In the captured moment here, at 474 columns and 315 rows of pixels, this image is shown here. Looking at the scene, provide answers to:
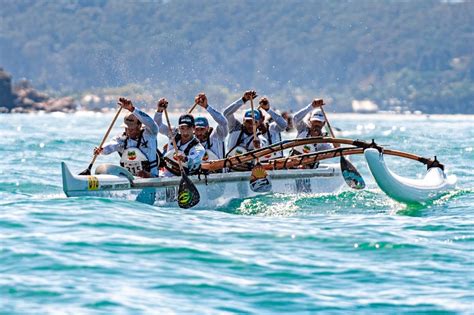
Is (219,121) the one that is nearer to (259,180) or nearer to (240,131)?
(240,131)

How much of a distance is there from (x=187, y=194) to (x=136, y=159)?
115 cm

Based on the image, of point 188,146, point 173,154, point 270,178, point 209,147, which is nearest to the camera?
point 188,146

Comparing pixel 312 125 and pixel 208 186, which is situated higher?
pixel 312 125

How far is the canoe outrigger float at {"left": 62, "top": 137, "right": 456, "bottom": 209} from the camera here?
1423 cm

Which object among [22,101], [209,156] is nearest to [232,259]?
[209,156]

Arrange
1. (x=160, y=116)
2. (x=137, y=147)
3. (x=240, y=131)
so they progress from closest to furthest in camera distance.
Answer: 1. (x=137, y=147)
2. (x=160, y=116)
3. (x=240, y=131)

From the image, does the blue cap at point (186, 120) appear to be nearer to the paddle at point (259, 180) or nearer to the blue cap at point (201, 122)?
the blue cap at point (201, 122)

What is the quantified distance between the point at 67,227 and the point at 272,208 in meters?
4.38

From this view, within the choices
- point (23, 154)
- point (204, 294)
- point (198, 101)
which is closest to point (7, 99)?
point (23, 154)

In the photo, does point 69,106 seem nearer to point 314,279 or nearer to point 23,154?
point 23,154

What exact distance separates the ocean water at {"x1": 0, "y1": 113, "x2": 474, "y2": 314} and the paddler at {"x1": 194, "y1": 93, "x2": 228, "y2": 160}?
6.25 feet

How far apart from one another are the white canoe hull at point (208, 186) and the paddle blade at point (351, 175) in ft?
2.82

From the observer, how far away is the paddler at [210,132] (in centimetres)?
1698

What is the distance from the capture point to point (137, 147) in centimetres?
1536
